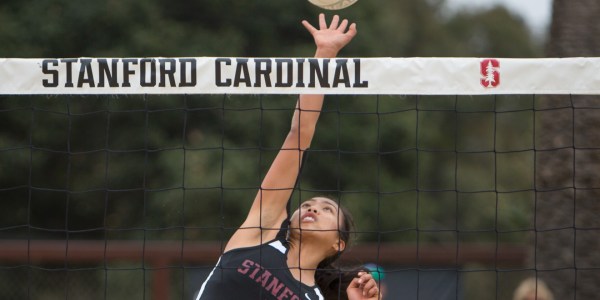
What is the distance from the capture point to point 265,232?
4277mm

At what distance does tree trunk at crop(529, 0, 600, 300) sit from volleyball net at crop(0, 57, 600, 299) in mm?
13

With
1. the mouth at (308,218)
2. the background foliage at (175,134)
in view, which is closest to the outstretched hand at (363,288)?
the mouth at (308,218)

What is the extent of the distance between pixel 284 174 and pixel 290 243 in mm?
282

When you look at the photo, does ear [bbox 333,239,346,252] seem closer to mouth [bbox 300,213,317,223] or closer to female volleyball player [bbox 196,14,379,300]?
female volleyball player [bbox 196,14,379,300]

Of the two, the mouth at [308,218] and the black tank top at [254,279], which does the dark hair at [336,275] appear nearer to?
the mouth at [308,218]

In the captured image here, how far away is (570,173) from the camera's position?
6.42 meters

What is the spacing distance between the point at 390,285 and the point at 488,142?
37.8 ft

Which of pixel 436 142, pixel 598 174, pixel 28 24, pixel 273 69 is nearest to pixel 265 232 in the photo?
pixel 273 69

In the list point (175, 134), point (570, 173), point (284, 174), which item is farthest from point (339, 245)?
point (175, 134)

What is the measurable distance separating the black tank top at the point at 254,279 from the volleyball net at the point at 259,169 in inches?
15.8

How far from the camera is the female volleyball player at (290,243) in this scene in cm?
415

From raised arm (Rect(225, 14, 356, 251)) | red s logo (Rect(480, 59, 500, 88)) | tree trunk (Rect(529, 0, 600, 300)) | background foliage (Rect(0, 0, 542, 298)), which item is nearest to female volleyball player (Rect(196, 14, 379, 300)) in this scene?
raised arm (Rect(225, 14, 356, 251))

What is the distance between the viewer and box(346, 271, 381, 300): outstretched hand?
4.21 metres

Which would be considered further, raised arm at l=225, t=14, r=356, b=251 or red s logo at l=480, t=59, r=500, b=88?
red s logo at l=480, t=59, r=500, b=88
